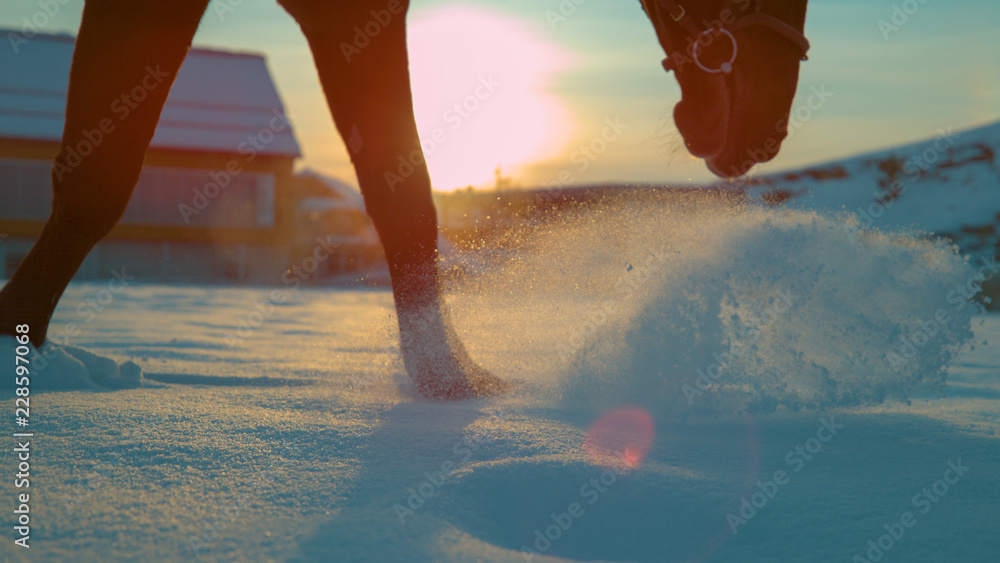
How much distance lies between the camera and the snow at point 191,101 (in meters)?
13.5

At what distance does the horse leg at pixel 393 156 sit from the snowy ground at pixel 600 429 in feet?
0.41

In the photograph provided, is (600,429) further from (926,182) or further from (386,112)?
(926,182)

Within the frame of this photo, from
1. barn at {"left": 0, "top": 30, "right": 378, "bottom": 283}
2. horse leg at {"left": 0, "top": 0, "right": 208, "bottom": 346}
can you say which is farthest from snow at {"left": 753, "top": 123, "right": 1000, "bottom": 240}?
horse leg at {"left": 0, "top": 0, "right": 208, "bottom": 346}

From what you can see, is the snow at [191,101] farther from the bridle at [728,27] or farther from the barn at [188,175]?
the bridle at [728,27]

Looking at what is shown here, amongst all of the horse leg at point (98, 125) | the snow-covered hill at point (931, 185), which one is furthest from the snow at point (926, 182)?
the horse leg at point (98, 125)

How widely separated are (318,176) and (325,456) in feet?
109

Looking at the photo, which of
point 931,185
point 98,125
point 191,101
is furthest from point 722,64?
point 931,185

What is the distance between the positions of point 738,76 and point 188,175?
14.3m

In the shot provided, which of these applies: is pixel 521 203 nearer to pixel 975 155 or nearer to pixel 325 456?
pixel 325 456

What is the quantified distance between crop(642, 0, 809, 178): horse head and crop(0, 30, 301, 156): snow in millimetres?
13666

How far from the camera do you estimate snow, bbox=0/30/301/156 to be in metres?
13.5

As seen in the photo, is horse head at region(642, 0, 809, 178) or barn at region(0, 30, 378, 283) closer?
horse head at region(642, 0, 809, 178)

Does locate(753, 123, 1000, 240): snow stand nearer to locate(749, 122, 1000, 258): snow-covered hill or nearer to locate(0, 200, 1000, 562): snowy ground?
locate(749, 122, 1000, 258): snow-covered hill

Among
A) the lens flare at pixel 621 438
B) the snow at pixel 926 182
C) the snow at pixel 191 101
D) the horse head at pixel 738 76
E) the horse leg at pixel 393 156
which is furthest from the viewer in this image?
the snow at pixel 926 182
